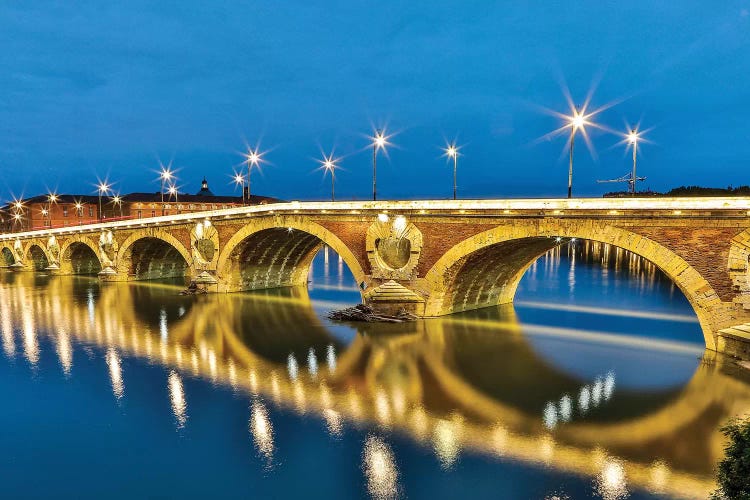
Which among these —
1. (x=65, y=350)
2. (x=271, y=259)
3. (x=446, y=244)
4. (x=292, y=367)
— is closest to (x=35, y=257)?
(x=271, y=259)

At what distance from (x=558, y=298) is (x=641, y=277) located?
746 inches

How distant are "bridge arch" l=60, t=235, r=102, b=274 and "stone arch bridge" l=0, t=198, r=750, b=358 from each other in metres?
7.98

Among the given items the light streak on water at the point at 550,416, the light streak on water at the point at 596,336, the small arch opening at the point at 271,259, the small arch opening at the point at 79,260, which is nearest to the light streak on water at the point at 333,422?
the light streak on water at the point at 550,416

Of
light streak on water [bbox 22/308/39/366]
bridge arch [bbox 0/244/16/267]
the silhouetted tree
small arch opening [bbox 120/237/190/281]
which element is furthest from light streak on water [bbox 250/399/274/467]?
bridge arch [bbox 0/244/16/267]

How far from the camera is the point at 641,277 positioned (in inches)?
2126

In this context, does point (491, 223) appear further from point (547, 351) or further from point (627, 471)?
point (627, 471)

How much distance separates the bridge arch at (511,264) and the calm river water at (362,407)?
1.68 metres

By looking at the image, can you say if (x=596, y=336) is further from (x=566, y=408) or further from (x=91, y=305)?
(x=91, y=305)

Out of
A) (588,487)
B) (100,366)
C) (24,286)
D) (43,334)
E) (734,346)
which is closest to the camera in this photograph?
(588,487)

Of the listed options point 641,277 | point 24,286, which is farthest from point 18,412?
point 641,277

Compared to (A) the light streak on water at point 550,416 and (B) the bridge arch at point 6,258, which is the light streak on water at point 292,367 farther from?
(B) the bridge arch at point 6,258

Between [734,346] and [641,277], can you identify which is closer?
[734,346]

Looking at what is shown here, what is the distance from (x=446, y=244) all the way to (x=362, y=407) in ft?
42.8

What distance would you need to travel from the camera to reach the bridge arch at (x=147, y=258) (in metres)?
50.7
